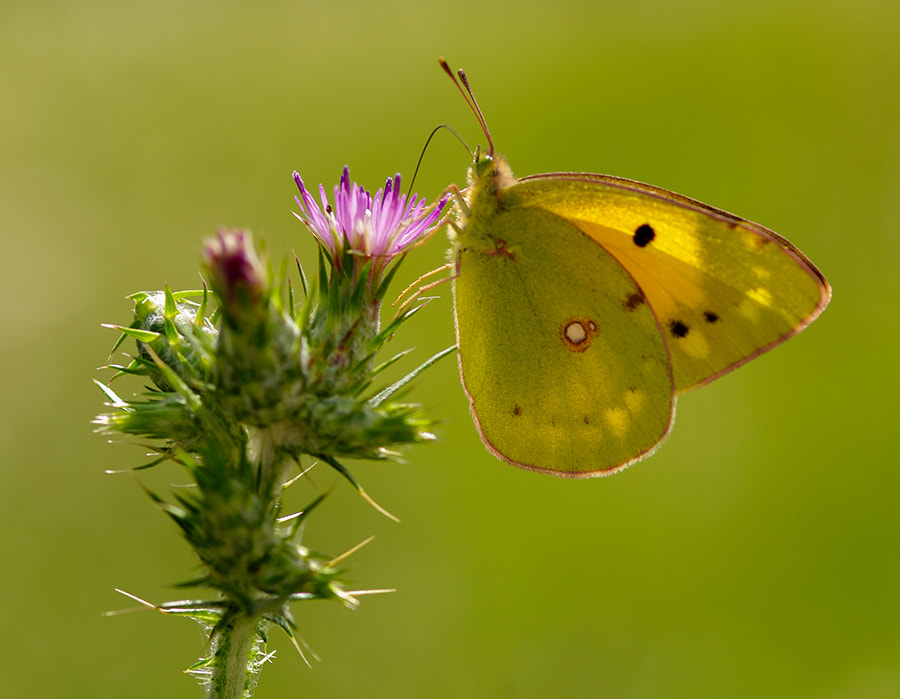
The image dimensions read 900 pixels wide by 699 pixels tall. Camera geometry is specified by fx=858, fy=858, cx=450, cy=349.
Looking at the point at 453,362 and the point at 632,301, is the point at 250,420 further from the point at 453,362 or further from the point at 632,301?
the point at 453,362

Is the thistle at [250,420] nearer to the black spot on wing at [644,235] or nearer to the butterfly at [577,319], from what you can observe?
the butterfly at [577,319]

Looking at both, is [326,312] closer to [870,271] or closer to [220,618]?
[220,618]

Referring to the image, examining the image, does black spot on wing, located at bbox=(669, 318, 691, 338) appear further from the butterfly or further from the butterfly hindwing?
the butterfly hindwing

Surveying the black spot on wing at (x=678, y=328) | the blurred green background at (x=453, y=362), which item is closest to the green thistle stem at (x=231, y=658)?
the black spot on wing at (x=678, y=328)

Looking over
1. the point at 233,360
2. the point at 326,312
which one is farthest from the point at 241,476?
the point at 326,312

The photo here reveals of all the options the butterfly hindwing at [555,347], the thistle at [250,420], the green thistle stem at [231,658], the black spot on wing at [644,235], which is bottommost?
the green thistle stem at [231,658]

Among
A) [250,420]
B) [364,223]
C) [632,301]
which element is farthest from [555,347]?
[250,420]

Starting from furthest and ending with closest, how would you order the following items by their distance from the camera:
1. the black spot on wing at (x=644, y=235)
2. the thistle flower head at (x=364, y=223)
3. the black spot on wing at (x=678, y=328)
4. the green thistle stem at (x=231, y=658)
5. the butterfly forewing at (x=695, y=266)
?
the black spot on wing at (x=678, y=328), the black spot on wing at (x=644, y=235), the butterfly forewing at (x=695, y=266), the thistle flower head at (x=364, y=223), the green thistle stem at (x=231, y=658)
